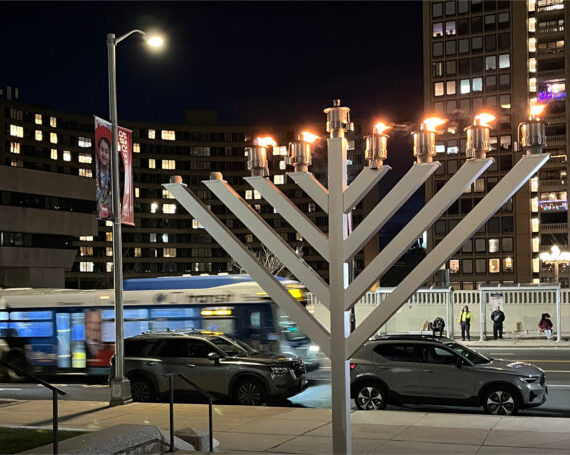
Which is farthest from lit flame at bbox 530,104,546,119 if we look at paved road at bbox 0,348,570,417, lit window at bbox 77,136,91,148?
lit window at bbox 77,136,91,148

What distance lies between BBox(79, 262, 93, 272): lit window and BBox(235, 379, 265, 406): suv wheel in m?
114

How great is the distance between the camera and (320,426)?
44.5 feet

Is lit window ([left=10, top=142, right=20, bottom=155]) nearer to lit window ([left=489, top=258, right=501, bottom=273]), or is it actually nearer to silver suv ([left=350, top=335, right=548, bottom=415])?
lit window ([left=489, top=258, right=501, bottom=273])

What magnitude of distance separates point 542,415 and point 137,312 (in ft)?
38.8

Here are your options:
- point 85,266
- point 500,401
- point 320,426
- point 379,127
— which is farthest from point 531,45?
point 379,127

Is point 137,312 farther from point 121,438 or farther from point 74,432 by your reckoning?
point 121,438

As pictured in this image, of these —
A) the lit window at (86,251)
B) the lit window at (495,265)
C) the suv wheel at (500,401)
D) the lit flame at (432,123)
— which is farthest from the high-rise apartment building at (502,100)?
the lit flame at (432,123)

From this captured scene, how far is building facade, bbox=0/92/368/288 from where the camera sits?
127 meters

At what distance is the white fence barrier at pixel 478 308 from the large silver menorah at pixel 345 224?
26.7 metres

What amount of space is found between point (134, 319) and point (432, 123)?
17007mm

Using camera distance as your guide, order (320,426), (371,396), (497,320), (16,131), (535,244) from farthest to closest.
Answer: (16,131) → (535,244) → (497,320) → (371,396) → (320,426)

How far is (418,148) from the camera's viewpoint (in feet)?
24.2

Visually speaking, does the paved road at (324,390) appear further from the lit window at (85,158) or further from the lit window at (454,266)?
the lit window at (85,158)

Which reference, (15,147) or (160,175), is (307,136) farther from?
(160,175)
